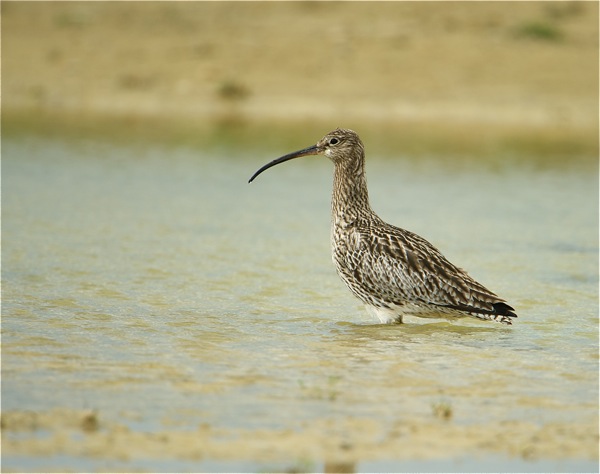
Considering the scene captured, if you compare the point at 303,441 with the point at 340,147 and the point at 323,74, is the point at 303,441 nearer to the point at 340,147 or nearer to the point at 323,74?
the point at 340,147

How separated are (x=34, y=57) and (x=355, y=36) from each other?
341 inches

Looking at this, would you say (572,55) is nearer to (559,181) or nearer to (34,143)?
(559,181)

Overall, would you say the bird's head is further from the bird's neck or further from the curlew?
the curlew

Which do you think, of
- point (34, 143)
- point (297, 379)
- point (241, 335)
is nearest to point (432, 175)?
point (34, 143)

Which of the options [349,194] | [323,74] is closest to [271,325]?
[349,194]

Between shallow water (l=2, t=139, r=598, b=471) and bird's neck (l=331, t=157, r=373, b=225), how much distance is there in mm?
911

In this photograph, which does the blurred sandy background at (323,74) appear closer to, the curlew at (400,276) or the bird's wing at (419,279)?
the curlew at (400,276)

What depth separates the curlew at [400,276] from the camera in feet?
29.3

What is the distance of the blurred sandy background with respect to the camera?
2519cm

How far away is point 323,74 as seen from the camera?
1086 inches

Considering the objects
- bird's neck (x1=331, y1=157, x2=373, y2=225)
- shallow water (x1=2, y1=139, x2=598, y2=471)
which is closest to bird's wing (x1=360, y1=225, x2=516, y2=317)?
shallow water (x1=2, y1=139, x2=598, y2=471)

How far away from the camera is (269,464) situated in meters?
5.64

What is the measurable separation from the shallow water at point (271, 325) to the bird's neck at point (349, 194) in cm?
91

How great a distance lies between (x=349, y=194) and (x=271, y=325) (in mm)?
1461
